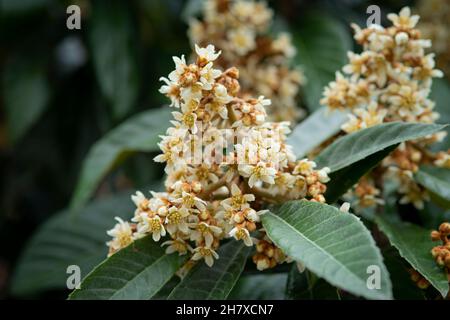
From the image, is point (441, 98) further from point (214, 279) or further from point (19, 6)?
point (19, 6)

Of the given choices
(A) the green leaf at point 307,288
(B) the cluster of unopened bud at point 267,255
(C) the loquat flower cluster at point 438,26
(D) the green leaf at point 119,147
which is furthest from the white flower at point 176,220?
(C) the loquat flower cluster at point 438,26

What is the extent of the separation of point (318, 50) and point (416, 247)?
34.4 inches

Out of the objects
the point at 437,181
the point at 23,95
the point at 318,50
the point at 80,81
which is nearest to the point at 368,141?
the point at 437,181

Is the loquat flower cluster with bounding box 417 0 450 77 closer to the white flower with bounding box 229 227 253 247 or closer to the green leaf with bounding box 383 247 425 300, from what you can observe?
the green leaf with bounding box 383 247 425 300

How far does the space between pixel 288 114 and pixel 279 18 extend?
1.37 feet

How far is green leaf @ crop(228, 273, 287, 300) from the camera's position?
45.3 inches

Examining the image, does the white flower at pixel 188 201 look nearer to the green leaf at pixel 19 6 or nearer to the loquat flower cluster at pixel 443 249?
the loquat flower cluster at pixel 443 249

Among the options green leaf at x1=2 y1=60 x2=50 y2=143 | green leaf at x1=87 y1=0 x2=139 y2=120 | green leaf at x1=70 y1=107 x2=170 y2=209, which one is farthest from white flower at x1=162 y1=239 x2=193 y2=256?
green leaf at x1=2 y1=60 x2=50 y2=143

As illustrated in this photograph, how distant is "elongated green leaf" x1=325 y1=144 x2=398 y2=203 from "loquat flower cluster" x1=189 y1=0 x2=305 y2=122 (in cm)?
60

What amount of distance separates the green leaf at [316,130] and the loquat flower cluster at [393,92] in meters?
0.06

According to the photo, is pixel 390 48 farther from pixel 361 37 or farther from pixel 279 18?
pixel 279 18

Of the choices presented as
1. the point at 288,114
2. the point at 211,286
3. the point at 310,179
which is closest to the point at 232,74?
the point at 310,179

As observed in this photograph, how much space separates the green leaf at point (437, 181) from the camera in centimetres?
107

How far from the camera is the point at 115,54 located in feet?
5.98
